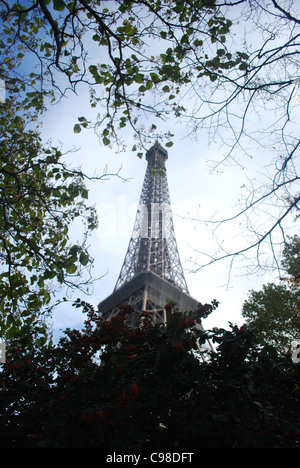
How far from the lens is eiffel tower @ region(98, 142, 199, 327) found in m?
25.6

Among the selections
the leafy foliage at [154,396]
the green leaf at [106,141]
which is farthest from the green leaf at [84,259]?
the green leaf at [106,141]

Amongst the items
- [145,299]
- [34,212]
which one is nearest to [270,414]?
[34,212]

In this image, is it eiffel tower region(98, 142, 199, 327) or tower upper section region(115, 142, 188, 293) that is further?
tower upper section region(115, 142, 188, 293)

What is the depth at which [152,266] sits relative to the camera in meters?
31.4

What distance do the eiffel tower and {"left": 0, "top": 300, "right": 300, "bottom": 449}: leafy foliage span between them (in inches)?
496

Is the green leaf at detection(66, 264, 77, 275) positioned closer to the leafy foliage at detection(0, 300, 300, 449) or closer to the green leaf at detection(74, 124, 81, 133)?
the leafy foliage at detection(0, 300, 300, 449)

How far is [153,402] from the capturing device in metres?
3.04

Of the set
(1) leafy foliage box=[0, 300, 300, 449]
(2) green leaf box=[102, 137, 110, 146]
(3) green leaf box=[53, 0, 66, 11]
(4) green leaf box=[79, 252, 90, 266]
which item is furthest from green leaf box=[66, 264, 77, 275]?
(3) green leaf box=[53, 0, 66, 11]

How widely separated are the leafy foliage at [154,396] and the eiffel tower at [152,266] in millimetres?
12592

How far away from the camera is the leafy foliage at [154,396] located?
272 cm

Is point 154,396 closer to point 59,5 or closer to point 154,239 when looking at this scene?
point 59,5

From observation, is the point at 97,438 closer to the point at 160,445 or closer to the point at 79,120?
the point at 160,445

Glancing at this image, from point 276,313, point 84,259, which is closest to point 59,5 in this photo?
point 84,259
